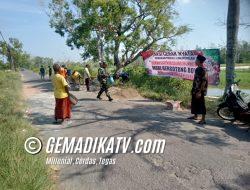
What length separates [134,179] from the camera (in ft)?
15.3

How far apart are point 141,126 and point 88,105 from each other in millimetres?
4130

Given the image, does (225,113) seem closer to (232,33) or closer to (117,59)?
(232,33)

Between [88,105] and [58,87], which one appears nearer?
[58,87]

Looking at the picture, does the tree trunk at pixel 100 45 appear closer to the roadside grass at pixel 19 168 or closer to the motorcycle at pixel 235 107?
the motorcycle at pixel 235 107

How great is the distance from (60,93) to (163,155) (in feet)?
12.2

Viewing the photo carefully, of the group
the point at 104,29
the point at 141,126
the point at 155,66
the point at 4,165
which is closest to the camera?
the point at 4,165

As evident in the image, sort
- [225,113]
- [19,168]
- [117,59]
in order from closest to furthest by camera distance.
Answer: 1. [19,168]
2. [225,113]
3. [117,59]

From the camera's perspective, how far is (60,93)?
815cm

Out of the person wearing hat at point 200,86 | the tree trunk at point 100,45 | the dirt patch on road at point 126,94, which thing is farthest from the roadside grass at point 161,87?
the tree trunk at point 100,45

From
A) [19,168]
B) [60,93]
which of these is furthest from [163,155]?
[60,93]

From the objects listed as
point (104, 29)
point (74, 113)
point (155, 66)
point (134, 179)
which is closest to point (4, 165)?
point (134, 179)

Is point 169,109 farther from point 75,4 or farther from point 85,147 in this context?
point 75,4

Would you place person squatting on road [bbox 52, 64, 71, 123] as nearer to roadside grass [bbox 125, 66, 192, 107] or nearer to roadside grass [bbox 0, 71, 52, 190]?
roadside grass [bbox 0, 71, 52, 190]

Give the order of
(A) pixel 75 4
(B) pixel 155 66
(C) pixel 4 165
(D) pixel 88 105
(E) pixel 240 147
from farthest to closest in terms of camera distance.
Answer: (A) pixel 75 4 < (B) pixel 155 66 < (D) pixel 88 105 < (E) pixel 240 147 < (C) pixel 4 165
